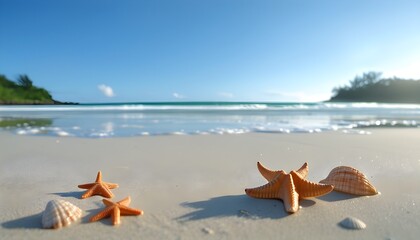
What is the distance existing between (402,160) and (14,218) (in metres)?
4.59

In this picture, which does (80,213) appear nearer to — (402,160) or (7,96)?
(402,160)

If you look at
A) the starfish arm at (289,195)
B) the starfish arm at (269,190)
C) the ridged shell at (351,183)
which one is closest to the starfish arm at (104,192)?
the starfish arm at (269,190)

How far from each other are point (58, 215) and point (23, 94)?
3684cm

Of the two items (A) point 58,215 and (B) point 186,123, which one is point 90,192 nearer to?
(A) point 58,215

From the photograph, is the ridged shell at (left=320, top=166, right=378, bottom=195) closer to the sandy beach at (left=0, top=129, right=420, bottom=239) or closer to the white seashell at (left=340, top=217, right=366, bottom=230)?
the sandy beach at (left=0, top=129, right=420, bottom=239)

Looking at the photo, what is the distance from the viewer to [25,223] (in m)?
2.04

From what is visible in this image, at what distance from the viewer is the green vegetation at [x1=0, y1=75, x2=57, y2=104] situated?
29.8 meters

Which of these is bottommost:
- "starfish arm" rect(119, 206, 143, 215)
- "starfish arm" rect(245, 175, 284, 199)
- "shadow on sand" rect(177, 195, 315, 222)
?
"shadow on sand" rect(177, 195, 315, 222)

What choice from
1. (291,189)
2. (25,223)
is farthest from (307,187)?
(25,223)

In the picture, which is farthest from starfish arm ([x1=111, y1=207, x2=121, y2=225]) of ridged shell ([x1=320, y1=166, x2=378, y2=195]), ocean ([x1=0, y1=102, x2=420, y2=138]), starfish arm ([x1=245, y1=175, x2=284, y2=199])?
ocean ([x1=0, y1=102, x2=420, y2=138])

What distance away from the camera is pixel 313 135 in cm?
649

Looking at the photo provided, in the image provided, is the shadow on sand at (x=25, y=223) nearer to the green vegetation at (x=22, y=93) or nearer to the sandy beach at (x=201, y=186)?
the sandy beach at (x=201, y=186)

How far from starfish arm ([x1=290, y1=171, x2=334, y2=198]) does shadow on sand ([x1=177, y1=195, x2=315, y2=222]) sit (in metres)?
0.11

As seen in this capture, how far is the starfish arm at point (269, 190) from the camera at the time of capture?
228cm
